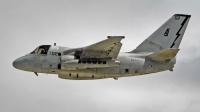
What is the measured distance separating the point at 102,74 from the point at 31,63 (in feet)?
21.4

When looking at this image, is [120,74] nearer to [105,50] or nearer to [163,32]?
[105,50]

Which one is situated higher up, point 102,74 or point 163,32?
point 163,32

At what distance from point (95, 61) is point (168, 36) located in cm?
869

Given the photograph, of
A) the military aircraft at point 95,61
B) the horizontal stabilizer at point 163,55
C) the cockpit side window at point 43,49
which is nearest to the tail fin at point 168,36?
the military aircraft at point 95,61

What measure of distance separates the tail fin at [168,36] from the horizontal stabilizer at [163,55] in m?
2.41

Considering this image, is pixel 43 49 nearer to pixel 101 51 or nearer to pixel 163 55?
pixel 101 51

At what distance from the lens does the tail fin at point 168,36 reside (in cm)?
4634

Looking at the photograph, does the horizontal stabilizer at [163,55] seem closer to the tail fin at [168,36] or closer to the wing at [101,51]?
the tail fin at [168,36]

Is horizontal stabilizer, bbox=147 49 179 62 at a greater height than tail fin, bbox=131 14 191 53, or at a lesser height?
lesser

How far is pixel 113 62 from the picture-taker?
42375mm

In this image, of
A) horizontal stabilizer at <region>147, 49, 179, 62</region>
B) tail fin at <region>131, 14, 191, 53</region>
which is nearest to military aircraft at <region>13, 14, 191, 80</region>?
horizontal stabilizer at <region>147, 49, 179, 62</region>

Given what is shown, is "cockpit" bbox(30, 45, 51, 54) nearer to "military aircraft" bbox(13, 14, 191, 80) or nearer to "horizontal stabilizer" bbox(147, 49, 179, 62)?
"military aircraft" bbox(13, 14, 191, 80)

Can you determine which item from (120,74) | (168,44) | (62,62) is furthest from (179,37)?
(62,62)

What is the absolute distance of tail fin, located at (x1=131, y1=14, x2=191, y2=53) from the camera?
46.3 metres
